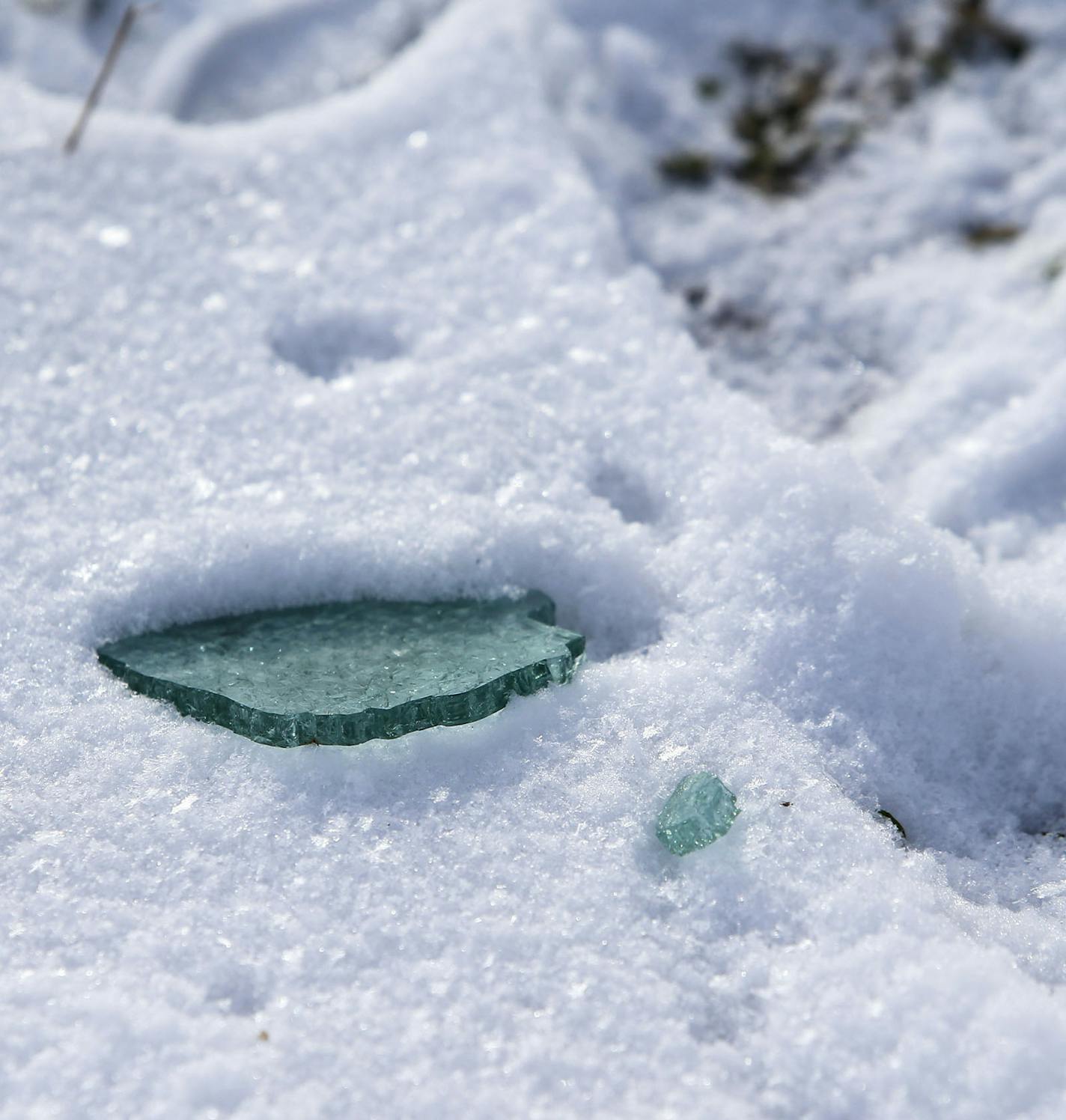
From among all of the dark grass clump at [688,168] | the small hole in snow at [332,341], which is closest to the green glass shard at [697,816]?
the small hole in snow at [332,341]

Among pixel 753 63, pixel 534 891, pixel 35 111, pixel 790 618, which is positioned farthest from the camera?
pixel 753 63

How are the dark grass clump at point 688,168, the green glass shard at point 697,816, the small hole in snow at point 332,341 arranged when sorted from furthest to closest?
1. the dark grass clump at point 688,168
2. the small hole in snow at point 332,341
3. the green glass shard at point 697,816

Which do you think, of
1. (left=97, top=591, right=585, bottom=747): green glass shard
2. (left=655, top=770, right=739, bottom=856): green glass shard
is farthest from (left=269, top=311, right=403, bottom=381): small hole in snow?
(left=655, top=770, right=739, bottom=856): green glass shard

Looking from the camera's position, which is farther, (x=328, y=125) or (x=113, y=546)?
(x=328, y=125)

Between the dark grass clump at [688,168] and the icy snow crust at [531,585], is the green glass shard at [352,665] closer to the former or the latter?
the icy snow crust at [531,585]

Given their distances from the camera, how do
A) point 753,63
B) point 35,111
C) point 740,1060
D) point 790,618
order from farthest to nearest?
point 753,63 → point 35,111 → point 790,618 → point 740,1060

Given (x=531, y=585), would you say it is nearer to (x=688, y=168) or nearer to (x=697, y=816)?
(x=697, y=816)

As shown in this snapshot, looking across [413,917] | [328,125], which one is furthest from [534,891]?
[328,125]

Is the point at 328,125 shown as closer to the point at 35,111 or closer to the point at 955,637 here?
the point at 35,111
